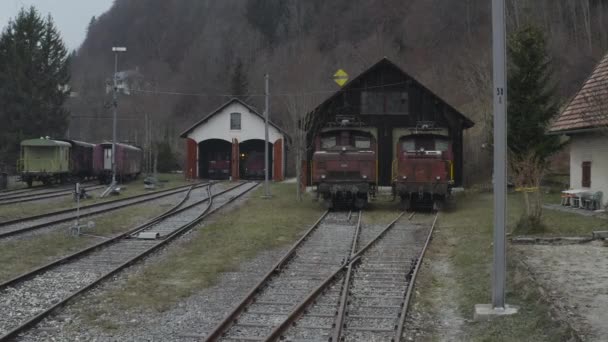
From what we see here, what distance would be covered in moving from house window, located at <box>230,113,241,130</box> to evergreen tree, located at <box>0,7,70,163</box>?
681 inches

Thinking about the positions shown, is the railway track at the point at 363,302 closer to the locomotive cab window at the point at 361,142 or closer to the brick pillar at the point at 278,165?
the locomotive cab window at the point at 361,142

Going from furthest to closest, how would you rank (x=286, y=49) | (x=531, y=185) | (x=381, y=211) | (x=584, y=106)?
(x=286, y=49) → (x=381, y=211) → (x=584, y=106) → (x=531, y=185)

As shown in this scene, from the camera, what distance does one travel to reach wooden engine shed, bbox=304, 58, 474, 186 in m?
31.7

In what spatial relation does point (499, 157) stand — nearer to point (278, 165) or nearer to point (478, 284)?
point (478, 284)

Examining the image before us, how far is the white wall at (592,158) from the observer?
20656 mm

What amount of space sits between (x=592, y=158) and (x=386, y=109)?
12.3m

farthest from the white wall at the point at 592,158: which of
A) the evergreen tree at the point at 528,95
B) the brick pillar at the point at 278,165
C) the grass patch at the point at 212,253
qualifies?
the brick pillar at the point at 278,165

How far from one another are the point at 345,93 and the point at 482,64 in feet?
43.4

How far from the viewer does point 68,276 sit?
1105 centimetres

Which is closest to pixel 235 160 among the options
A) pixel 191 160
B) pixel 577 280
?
pixel 191 160

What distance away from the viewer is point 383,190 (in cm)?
3092

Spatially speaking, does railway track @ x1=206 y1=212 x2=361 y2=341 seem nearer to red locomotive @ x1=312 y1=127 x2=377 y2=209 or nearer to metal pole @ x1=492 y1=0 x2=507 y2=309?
metal pole @ x1=492 y1=0 x2=507 y2=309

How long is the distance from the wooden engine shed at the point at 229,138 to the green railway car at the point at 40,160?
14091mm

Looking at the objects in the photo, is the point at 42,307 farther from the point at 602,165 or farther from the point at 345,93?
the point at 345,93
